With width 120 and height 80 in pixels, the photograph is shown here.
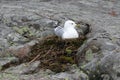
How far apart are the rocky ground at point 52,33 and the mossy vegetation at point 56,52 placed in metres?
0.08

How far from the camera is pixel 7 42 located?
6.02 metres

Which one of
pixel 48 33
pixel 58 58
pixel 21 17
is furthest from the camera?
pixel 21 17

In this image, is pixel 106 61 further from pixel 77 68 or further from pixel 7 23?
pixel 7 23

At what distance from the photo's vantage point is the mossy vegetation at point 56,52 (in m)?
5.41

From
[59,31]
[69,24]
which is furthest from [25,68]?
[69,24]

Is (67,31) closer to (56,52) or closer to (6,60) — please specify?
(56,52)

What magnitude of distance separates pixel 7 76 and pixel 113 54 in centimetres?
142

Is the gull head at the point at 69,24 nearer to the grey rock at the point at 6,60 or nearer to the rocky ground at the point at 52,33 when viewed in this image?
the rocky ground at the point at 52,33

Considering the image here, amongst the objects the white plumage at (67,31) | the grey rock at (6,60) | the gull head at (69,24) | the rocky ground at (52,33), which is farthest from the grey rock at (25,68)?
the gull head at (69,24)

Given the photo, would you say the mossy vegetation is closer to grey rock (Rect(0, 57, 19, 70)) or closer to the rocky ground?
the rocky ground

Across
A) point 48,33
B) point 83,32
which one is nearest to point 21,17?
point 48,33

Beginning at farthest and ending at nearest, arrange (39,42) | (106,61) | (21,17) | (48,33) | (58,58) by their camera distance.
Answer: (21,17), (48,33), (39,42), (58,58), (106,61)

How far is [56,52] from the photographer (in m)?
5.61

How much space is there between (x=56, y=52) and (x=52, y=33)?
0.74 meters
